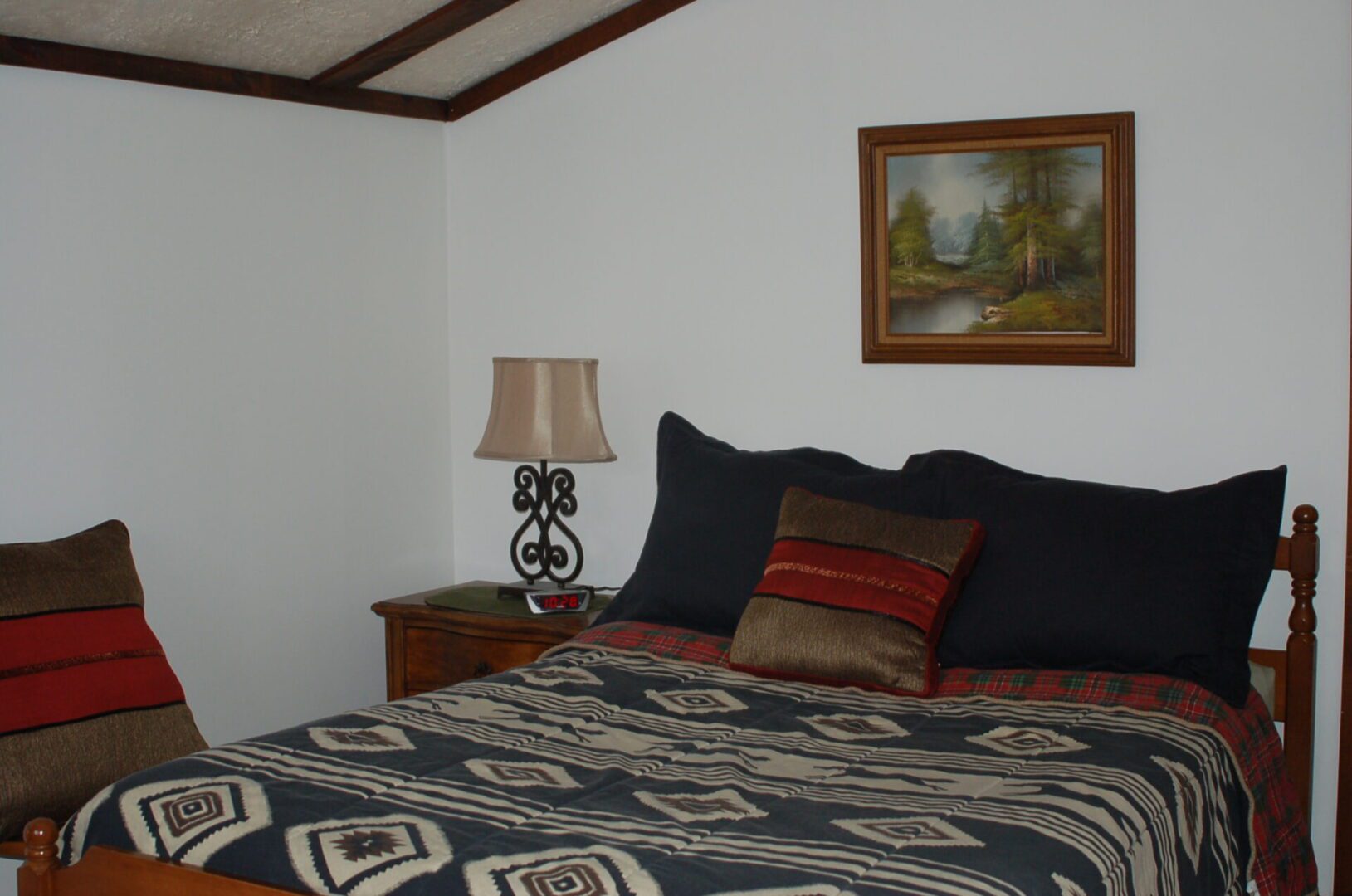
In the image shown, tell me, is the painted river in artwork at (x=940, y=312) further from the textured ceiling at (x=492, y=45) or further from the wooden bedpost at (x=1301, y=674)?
the textured ceiling at (x=492, y=45)

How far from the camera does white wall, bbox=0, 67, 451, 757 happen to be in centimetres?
311

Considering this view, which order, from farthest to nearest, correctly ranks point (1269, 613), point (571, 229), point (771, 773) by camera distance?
point (571, 229), point (1269, 613), point (771, 773)

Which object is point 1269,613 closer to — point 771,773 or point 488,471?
point 771,773

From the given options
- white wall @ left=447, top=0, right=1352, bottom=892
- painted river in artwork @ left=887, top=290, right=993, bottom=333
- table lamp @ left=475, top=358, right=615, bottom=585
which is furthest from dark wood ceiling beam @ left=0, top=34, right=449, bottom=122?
painted river in artwork @ left=887, top=290, right=993, bottom=333

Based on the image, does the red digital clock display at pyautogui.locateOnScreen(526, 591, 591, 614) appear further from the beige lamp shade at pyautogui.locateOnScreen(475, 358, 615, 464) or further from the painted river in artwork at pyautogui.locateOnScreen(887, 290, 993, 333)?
the painted river in artwork at pyautogui.locateOnScreen(887, 290, 993, 333)

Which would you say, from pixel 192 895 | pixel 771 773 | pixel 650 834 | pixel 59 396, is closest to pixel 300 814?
pixel 192 895

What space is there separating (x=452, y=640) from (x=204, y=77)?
4.85 ft

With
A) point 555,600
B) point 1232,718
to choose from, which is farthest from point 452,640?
point 1232,718

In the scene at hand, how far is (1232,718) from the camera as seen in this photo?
2578 millimetres

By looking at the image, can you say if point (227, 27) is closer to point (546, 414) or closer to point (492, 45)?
point (492, 45)

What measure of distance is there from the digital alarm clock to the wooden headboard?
63.1 inches

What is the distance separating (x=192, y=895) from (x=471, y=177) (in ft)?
8.37

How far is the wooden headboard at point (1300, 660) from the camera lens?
2.89 m

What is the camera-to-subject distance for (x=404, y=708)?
8.39 ft
